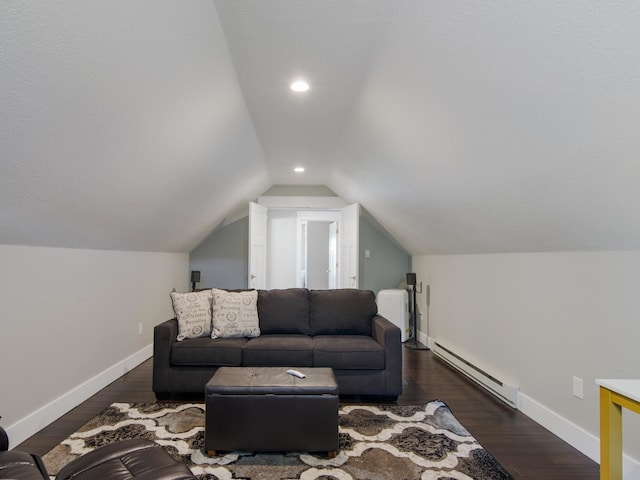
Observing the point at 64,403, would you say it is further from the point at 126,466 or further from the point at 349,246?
the point at 349,246

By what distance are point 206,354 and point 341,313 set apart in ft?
4.19

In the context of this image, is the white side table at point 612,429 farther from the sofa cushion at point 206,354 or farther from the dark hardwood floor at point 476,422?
the sofa cushion at point 206,354

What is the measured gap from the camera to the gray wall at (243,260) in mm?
6375

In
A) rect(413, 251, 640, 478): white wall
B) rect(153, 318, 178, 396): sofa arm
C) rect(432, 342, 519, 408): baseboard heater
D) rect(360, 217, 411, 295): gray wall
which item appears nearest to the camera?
rect(413, 251, 640, 478): white wall

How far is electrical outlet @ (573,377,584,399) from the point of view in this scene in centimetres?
240

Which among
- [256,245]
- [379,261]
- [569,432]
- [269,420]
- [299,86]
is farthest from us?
[379,261]

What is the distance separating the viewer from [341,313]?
149 inches

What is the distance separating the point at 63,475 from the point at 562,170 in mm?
2474

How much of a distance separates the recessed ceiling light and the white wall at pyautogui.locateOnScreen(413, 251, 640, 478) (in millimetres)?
2060

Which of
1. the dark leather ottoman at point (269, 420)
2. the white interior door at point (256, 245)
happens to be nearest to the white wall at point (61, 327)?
the dark leather ottoman at point (269, 420)

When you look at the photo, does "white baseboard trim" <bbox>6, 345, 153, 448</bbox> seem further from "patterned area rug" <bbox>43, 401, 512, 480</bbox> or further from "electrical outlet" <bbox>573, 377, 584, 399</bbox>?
"electrical outlet" <bbox>573, 377, 584, 399</bbox>

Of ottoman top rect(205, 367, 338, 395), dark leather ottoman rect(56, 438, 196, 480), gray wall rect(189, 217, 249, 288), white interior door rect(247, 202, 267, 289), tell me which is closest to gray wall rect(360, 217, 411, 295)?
white interior door rect(247, 202, 267, 289)

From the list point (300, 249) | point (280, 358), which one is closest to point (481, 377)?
point (280, 358)

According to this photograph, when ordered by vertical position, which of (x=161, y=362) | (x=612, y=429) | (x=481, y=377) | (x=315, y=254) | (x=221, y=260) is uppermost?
(x=315, y=254)
